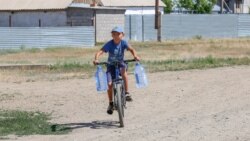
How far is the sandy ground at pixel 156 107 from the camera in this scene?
9.98 meters

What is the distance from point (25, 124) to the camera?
1137 cm

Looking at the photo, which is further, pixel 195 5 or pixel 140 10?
pixel 195 5

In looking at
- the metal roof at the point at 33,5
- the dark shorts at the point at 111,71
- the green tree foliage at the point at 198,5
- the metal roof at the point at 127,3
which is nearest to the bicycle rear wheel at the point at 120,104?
the dark shorts at the point at 111,71

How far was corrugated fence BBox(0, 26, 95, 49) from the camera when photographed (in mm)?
38625

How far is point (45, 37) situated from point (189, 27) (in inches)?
743

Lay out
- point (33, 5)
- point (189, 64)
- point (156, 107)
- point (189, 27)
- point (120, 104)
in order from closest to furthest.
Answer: point (120, 104) < point (156, 107) < point (189, 64) < point (33, 5) < point (189, 27)

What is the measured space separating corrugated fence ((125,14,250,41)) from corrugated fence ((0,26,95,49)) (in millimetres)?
11156

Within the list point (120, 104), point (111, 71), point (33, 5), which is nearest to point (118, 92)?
point (120, 104)

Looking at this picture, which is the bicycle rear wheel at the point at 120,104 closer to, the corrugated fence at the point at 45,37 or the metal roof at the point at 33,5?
the corrugated fence at the point at 45,37

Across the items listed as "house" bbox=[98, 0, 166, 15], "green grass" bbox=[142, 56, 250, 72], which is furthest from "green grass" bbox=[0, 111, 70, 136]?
"house" bbox=[98, 0, 166, 15]

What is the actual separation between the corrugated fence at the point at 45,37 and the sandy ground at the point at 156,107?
19.2 metres

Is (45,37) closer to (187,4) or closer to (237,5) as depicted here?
(187,4)

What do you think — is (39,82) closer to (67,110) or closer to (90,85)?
(90,85)

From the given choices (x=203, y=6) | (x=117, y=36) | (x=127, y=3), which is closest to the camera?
(x=117, y=36)
